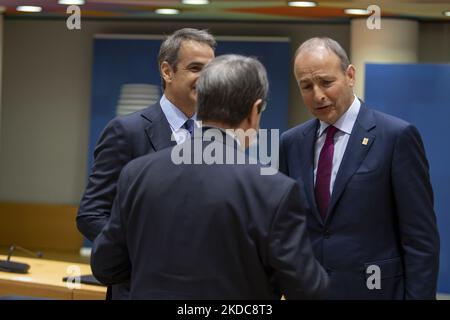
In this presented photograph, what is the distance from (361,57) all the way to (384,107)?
1148 mm

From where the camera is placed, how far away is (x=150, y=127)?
2873 millimetres

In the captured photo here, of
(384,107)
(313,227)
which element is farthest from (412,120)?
(313,227)

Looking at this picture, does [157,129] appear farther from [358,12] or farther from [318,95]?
[358,12]

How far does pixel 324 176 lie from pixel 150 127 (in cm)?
63

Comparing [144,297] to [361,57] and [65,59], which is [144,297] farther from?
[65,59]

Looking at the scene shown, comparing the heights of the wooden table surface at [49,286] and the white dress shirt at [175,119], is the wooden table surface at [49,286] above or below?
below

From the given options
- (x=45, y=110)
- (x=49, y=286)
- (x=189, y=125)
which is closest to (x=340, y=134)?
(x=189, y=125)

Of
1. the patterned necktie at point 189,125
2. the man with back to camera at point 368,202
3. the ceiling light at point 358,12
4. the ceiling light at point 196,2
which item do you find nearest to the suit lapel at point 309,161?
the man with back to camera at point 368,202

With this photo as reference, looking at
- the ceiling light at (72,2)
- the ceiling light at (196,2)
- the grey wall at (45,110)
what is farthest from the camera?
the grey wall at (45,110)

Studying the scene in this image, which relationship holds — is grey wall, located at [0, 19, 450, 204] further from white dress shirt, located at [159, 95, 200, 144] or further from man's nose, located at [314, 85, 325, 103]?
man's nose, located at [314, 85, 325, 103]

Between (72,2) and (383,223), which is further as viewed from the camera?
(72,2)

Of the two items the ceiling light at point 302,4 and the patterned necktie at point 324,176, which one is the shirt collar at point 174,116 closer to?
the patterned necktie at point 324,176

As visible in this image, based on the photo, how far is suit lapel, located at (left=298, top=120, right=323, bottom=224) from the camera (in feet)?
9.37

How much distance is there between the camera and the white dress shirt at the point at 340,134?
291cm
